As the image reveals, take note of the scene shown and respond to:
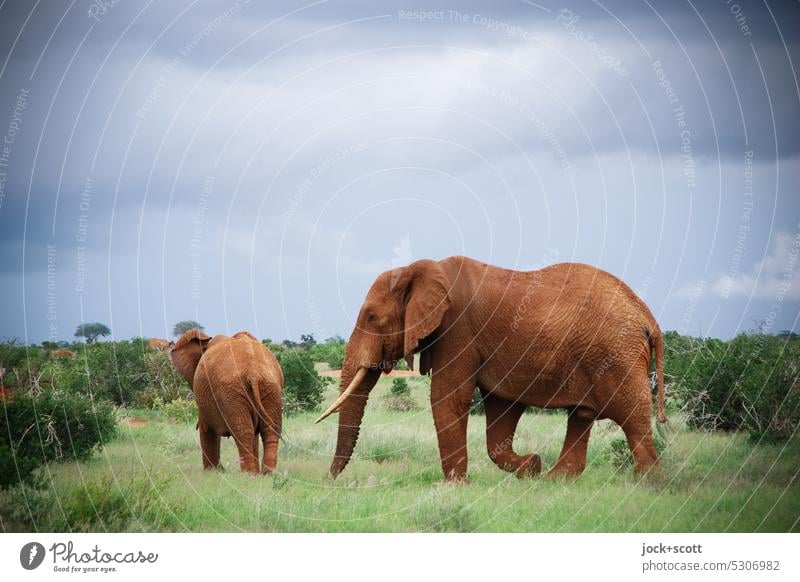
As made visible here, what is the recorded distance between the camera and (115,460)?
61.6 feet

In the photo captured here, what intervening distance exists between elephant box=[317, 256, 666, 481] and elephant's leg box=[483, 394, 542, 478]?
5.3 inches

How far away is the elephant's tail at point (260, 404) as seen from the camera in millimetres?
17781

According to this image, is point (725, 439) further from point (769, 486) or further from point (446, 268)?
point (446, 268)

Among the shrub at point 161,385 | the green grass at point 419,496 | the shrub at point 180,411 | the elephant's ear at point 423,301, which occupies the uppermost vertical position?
the elephant's ear at point 423,301

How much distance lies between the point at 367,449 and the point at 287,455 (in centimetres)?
135

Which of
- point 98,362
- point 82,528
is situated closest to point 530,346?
point 82,528

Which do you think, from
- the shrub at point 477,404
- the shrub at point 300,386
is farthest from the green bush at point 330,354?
the shrub at point 477,404

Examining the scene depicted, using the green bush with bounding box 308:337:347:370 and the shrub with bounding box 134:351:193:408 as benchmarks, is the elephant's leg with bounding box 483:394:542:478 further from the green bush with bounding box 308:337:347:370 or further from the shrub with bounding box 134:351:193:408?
the green bush with bounding box 308:337:347:370

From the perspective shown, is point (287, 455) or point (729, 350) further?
point (729, 350)

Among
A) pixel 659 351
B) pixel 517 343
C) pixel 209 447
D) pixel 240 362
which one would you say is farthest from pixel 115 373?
pixel 659 351

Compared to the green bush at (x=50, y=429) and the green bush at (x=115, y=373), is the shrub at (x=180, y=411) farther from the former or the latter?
the green bush at (x=50, y=429)

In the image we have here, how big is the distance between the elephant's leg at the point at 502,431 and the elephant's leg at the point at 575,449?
34 centimetres

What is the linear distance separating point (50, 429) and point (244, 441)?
9.87ft

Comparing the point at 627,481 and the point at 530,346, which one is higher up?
the point at 530,346
